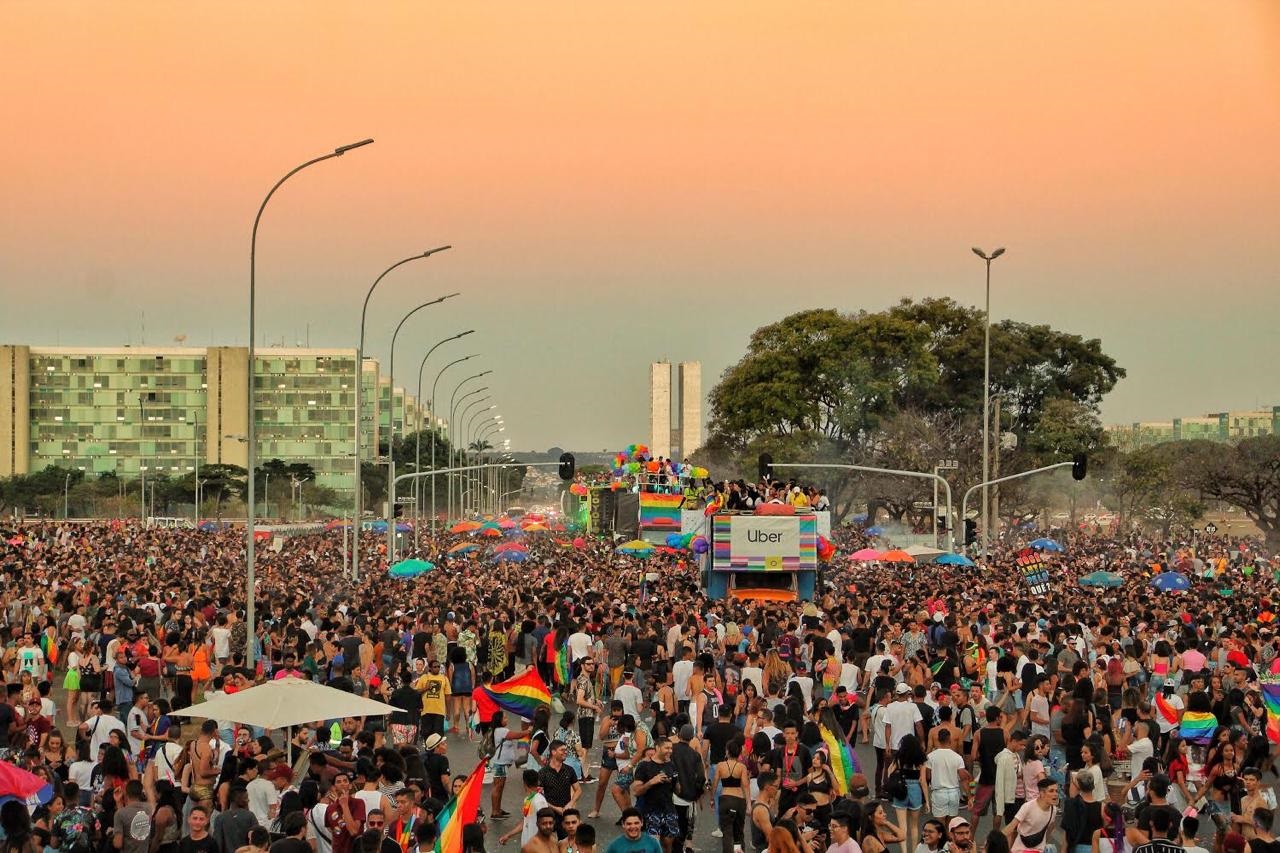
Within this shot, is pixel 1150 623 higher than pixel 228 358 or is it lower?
lower

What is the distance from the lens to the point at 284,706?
13117 millimetres

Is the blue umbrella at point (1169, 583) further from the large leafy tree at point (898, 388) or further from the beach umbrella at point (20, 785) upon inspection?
the large leafy tree at point (898, 388)

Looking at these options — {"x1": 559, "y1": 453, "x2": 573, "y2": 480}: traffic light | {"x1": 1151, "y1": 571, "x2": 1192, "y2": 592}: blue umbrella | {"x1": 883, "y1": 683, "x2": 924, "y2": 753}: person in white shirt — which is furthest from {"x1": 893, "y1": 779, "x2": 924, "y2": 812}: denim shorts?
{"x1": 559, "y1": 453, "x2": 573, "y2": 480}: traffic light

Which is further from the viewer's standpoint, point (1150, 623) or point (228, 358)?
point (228, 358)

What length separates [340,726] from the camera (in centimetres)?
1644

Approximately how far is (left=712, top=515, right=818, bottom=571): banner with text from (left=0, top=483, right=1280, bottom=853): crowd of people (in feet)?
11.2

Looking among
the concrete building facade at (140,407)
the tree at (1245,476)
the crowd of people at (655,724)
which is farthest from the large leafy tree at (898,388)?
the concrete building facade at (140,407)

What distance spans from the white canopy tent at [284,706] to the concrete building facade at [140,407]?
479 feet

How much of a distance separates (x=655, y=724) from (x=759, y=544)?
21.1 meters

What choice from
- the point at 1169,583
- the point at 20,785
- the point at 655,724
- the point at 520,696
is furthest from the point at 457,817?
the point at 1169,583

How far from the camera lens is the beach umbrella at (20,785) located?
37.8 feet

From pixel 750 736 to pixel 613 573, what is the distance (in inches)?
1067

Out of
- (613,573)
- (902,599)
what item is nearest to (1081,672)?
(902,599)

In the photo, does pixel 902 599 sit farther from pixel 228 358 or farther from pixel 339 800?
pixel 228 358
